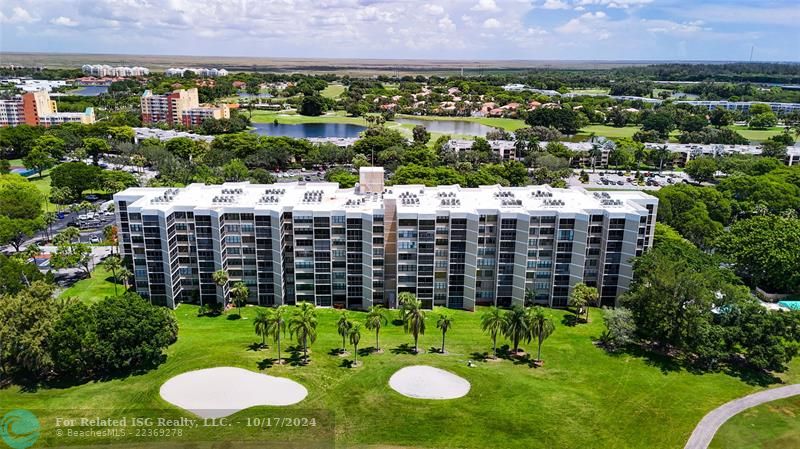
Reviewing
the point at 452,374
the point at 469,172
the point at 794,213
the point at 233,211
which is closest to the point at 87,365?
the point at 233,211

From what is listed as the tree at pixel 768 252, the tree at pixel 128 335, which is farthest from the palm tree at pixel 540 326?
the tree at pixel 768 252

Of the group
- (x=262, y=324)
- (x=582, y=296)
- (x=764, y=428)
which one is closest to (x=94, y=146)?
(x=262, y=324)

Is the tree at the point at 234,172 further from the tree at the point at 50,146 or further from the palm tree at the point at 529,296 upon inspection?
the palm tree at the point at 529,296

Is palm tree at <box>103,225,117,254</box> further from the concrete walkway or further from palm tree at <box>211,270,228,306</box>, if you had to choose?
the concrete walkway

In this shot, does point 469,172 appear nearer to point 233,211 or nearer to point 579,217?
point 579,217

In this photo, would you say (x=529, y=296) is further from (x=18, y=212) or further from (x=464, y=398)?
(x=18, y=212)

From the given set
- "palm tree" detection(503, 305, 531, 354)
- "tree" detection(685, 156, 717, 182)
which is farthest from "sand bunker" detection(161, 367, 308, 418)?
"tree" detection(685, 156, 717, 182)

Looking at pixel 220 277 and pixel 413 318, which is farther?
pixel 220 277
